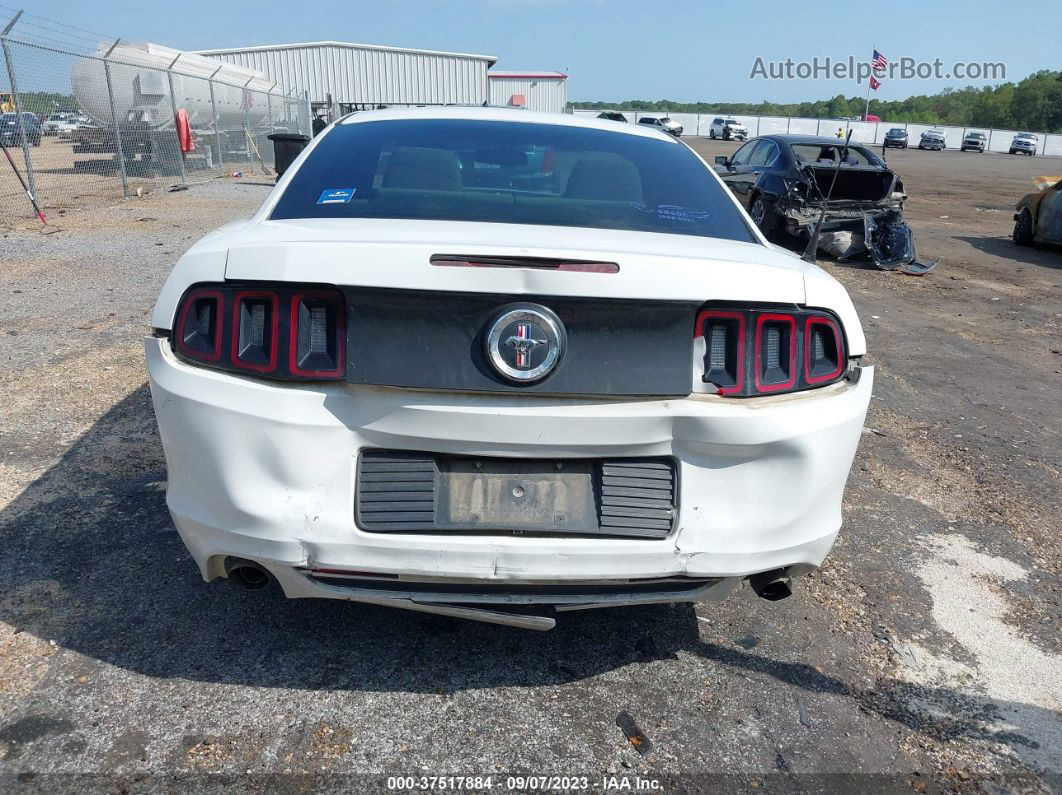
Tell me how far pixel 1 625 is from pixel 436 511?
1.62 meters

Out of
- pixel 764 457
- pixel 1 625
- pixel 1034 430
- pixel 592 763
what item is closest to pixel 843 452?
pixel 764 457

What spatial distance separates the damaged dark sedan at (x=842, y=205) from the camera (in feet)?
34.3

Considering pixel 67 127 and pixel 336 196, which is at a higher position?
pixel 67 127

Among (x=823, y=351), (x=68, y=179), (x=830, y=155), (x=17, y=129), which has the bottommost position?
(x=68, y=179)

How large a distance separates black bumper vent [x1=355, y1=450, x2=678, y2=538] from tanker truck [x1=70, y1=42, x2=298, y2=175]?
49.7ft

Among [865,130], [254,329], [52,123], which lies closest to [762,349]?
[254,329]

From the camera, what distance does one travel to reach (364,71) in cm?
4588

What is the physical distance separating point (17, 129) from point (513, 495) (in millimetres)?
12927

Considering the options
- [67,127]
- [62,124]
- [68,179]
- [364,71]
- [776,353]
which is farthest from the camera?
[364,71]

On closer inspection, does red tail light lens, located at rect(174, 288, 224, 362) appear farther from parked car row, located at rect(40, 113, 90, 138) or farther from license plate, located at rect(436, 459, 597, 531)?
parked car row, located at rect(40, 113, 90, 138)

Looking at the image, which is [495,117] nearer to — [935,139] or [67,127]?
[67,127]

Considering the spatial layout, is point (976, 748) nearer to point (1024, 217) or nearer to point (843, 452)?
point (843, 452)

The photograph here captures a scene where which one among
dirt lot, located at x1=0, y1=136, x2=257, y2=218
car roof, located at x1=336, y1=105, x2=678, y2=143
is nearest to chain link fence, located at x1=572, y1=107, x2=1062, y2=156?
dirt lot, located at x1=0, y1=136, x2=257, y2=218

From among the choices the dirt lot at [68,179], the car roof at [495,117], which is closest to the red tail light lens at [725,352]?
the car roof at [495,117]
